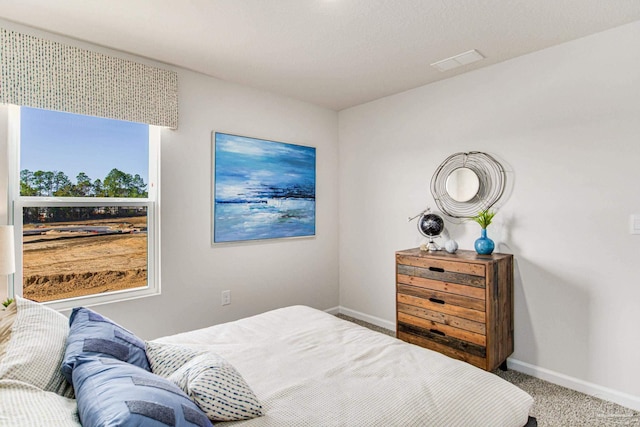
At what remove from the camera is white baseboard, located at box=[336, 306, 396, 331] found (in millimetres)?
3621

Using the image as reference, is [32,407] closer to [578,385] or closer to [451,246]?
[451,246]

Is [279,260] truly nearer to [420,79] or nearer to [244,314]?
[244,314]

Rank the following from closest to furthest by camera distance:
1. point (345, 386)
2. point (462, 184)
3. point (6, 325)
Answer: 1. point (6, 325)
2. point (345, 386)
3. point (462, 184)

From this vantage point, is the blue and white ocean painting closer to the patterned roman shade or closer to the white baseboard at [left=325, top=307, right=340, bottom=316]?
the patterned roman shade

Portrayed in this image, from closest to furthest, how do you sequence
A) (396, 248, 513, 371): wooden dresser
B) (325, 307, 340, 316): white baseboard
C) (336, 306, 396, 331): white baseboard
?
(396, 248, 513, 371): wooden dresser → (336, 306, 396, 331): white baseboard → (325, 307, 340, 316): white baseboard

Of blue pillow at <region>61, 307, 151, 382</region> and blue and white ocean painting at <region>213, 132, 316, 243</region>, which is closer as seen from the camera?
blue pillow at <region>61, 307, 151, 382</region>

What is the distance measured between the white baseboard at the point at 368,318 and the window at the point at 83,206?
2146 millimetres

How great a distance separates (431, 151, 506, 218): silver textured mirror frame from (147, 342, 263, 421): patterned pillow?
245 centimetres

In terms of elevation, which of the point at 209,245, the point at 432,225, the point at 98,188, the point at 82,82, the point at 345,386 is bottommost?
the point at 345,386

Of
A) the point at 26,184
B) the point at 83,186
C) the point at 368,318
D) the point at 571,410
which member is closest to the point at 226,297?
the point at 83,186

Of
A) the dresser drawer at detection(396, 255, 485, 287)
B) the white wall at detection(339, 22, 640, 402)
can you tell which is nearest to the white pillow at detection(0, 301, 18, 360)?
the dresser drawer at detection(396, 255, 485, 287)

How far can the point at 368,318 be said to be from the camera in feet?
12.6

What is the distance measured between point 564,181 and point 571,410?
1.52 m

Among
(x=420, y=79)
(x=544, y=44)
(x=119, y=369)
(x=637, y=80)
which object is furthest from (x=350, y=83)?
(x=119, y=369)
